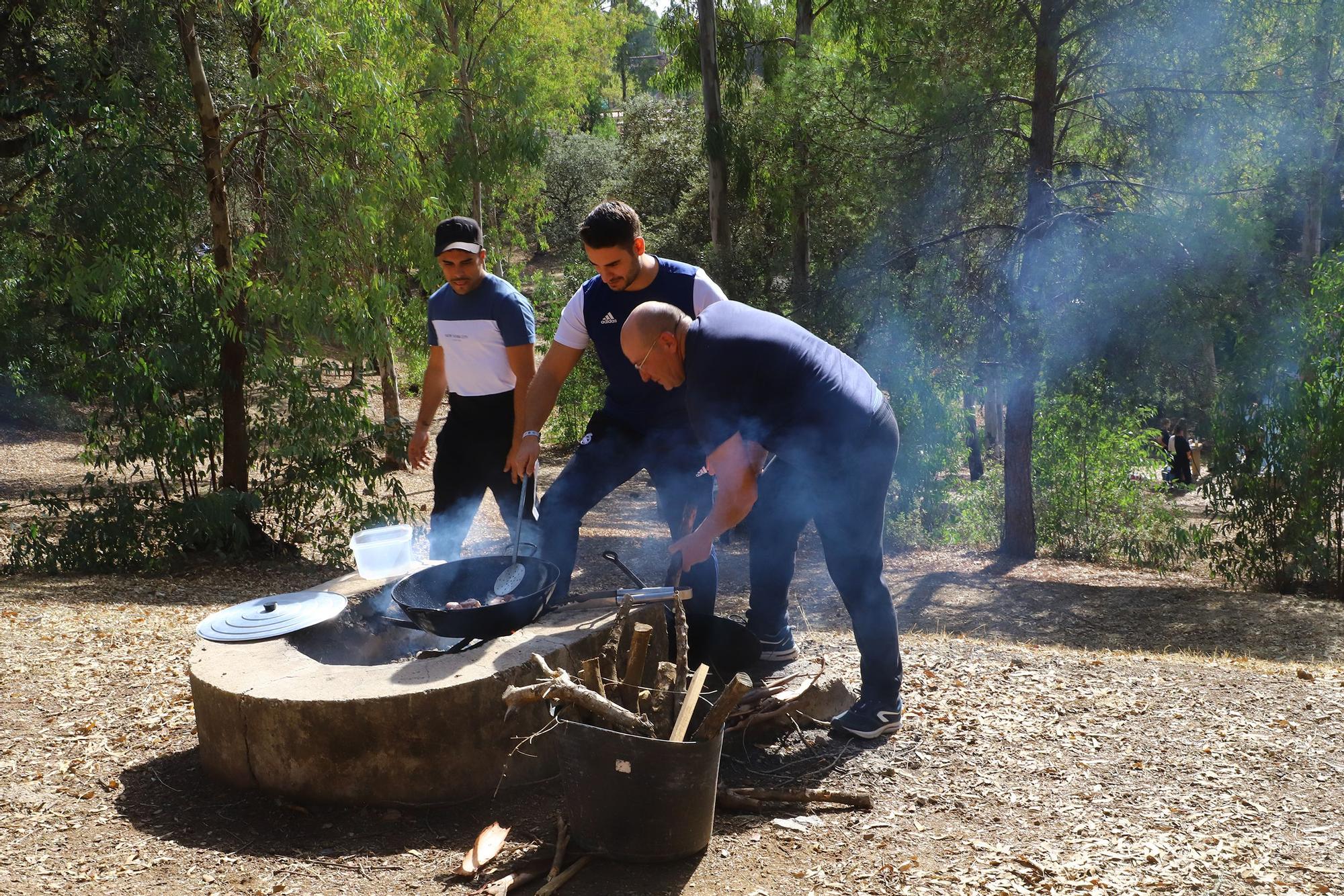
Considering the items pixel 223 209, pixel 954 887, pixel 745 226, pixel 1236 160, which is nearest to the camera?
pixel 954 887

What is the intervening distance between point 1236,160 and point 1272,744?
6.49m

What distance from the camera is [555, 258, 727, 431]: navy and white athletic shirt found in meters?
3.88

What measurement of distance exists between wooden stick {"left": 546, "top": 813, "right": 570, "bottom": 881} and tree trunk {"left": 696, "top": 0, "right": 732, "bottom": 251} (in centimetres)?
1009

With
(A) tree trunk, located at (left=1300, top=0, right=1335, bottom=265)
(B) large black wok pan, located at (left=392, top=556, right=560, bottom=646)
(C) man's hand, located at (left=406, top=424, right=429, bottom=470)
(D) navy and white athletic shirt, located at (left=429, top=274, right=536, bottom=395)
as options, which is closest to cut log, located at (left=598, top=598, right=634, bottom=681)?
(B) large black wok pan, located at (left=392, top=556, right=560, bottom=646)

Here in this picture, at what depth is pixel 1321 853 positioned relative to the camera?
2934 millimetres

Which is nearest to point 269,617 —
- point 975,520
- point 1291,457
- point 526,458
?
point 526,458

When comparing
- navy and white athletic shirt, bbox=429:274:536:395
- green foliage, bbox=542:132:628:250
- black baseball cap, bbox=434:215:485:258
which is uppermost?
green foliage, bbox=542:132:628:250

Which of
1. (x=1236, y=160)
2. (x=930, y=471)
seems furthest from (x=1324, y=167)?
(x=930, y=471)

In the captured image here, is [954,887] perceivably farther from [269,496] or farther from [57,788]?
[269,496]

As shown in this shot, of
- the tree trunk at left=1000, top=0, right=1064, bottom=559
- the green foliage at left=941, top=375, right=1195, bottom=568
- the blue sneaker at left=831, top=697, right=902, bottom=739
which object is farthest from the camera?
the green foliage at left=941, top=375, right=1195, bottom=568

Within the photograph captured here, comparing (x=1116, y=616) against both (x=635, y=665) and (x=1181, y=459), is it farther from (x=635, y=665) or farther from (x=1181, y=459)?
(x=1181, y=459)

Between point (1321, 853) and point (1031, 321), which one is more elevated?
point (1031, 321)

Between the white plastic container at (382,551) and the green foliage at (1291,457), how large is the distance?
7238mm

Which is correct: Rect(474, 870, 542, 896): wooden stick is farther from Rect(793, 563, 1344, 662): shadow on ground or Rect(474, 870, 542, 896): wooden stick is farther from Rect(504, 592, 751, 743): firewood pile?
Rect(793, 563, 1344, 662): shadow on ground
